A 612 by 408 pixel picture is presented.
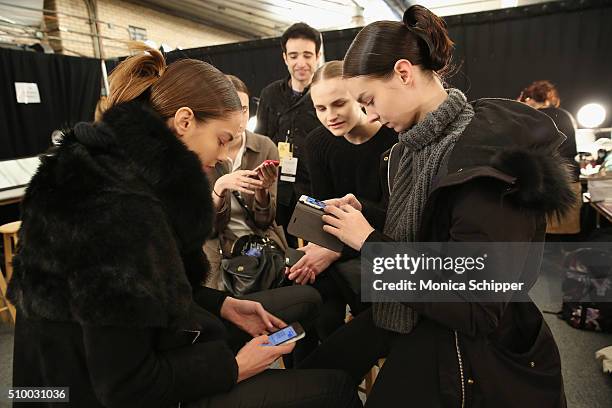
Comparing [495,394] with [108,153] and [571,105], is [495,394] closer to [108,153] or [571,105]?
[108,153]

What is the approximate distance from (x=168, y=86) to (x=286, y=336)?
70cm

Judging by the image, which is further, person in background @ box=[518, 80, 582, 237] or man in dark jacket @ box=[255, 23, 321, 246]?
person in background @ box=[518, 80, 582, 237]

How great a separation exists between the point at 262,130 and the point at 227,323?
172 centimetres

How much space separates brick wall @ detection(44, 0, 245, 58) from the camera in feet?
18.9

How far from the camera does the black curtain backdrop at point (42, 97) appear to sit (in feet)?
15.2

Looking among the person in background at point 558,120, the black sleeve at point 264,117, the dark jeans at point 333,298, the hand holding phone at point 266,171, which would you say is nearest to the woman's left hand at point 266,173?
the hand holding phone at point 266,171

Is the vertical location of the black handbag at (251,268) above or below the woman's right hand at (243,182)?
below

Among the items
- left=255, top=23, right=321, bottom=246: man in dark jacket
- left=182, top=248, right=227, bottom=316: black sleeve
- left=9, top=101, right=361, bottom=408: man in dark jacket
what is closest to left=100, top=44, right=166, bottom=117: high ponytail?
left=9, top=101, right=361, bottom=408: man in dark jacket

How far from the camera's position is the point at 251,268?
1.53 meters

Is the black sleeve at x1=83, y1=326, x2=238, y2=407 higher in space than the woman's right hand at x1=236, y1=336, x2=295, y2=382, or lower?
higher

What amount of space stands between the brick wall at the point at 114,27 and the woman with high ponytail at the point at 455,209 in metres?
4.65

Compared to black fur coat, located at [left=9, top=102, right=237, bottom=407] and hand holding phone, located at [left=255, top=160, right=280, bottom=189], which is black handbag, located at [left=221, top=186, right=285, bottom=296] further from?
black fur coat, located at [left=9, top=102, right=237, bottom=407]
